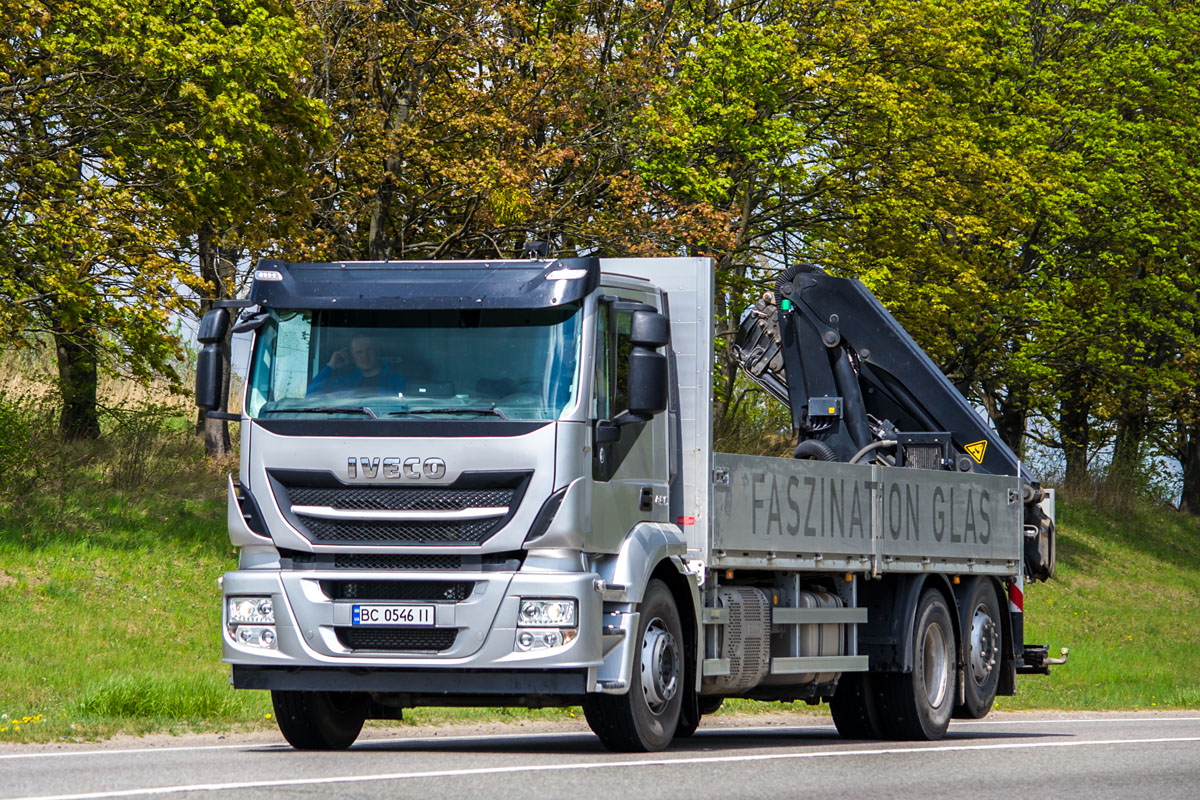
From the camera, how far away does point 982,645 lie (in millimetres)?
15188

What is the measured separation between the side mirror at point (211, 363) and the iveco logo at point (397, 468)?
1.02 metres

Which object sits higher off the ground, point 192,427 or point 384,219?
point 384,219

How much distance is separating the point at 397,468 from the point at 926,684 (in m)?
5.90

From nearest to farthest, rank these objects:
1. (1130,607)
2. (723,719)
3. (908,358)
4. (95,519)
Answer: (908,358) < (723,719) < (95,519) < (1130,607)

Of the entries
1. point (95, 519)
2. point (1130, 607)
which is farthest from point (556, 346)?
point (1130, 607)

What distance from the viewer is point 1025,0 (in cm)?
3931

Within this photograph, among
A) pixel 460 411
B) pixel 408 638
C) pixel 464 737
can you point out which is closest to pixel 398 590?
pixel 408 638

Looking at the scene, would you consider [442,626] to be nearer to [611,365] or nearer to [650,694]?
[650,694]

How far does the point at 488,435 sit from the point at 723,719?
7967mm

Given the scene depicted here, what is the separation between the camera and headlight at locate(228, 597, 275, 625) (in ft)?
34.0

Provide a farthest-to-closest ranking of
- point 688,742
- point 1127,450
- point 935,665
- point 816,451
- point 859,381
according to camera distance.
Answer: point 1127,450
point 859,381
point 816,451
point 935,665
point 688,742

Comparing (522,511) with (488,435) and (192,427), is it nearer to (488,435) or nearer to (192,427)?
(488,435)

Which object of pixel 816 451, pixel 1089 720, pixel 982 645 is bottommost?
pixel 1089 720

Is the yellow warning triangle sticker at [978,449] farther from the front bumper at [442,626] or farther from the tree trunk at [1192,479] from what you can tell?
the tree trunk at [1192,479]
